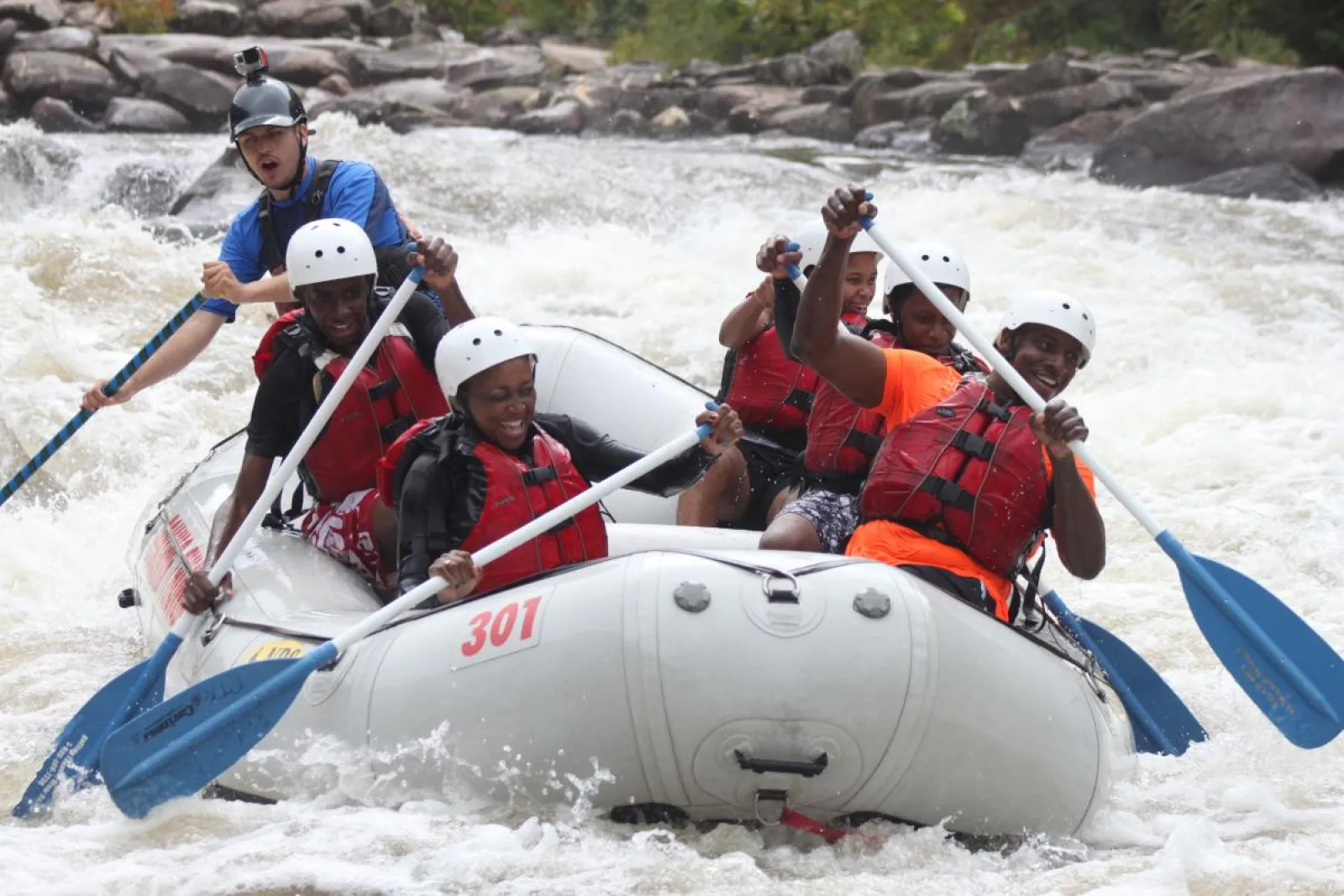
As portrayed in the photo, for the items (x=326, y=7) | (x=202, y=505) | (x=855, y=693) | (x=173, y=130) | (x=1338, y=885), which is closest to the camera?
(x=855, y=693)

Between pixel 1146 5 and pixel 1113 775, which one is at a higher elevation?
pixel 1146 5

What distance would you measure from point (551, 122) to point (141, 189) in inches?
210

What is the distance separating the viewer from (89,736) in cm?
417

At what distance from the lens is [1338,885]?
368 centimetres

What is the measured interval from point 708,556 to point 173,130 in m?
13.8

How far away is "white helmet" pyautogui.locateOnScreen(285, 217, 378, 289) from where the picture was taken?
13.8 feet

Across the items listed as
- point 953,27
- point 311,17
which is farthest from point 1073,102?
point 311,17

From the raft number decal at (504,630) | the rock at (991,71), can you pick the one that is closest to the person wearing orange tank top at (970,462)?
the raft number decal at (504,630)

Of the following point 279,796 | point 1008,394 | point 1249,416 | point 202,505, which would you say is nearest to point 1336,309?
point 1249,416

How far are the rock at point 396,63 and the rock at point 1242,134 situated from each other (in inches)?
337

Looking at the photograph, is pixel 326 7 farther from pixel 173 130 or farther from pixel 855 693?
pixel 855 693

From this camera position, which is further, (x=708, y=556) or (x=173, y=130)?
(x=173, y=130)

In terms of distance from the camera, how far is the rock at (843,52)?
19062 mm

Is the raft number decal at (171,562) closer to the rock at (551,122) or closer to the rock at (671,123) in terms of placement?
the rock at (551,122)
